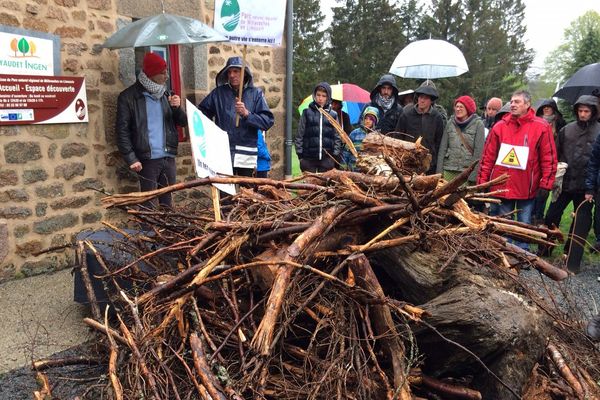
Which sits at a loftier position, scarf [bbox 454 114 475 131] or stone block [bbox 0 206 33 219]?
scarf [bbox 454 114 475 131]

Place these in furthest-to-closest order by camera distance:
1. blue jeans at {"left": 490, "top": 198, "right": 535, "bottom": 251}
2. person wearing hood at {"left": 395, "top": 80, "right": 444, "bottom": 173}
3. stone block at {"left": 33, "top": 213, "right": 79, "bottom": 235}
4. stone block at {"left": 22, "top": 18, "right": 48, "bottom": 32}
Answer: person wearing hood at {"left": 395, "top": 80, "right": 444, "bottom": 173} → blue jeans at {"left": 490, "top": 198, "right": 535, "bottom": 251} → stone block at {"left": 33, "top": 213, "right": 79, "bottom": 235} → stone block at {"left": 22, "top": 18, "right": 48, "bottom": 32}

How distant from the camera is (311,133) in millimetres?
6785

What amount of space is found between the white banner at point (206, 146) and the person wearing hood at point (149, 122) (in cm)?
100

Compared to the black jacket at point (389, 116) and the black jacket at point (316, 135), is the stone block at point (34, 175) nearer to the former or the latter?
the black jacket at point (316, 135)

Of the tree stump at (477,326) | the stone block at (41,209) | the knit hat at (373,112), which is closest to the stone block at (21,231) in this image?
the stone block at (41,209)

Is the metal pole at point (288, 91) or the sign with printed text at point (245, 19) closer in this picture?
the sign with printed text at point (245, 19)

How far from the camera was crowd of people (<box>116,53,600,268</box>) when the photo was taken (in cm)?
541

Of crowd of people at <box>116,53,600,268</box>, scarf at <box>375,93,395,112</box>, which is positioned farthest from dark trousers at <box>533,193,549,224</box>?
scarf at <box>375,93,395,112</box>

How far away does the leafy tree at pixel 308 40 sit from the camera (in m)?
31.3

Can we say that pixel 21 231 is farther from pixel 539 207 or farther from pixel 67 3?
pixel 539 207

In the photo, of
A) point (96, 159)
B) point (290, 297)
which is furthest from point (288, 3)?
point (290, 297)

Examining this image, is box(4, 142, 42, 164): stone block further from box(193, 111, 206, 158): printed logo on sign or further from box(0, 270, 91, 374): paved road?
box(193, 111, 206, 158): printed logo on sign

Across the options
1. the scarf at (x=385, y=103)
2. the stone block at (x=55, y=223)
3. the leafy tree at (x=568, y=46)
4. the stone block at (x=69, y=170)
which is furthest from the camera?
the leafy tree at (x=568, y=46)

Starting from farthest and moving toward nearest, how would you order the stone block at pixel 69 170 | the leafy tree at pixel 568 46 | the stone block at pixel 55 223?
1. the leafy tree at pixel 568 46
2. the stone block at pixel 69 170
3. the stone block at pixel 55 223
